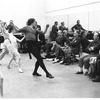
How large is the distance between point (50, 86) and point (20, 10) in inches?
417

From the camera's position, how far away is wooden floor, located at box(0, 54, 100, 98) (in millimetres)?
5500

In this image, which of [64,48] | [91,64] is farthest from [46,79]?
[64,48]

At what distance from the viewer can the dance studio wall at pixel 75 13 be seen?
1182 centimetres

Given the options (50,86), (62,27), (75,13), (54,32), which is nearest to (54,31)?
(54,32)

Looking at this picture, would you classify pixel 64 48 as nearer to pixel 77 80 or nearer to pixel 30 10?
pixel 77 80

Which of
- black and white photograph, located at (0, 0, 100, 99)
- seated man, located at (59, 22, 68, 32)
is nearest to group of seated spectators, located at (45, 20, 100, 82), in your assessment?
black and white photograph, located at (0, 0, 100, 99)

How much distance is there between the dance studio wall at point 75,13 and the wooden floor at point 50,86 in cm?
431

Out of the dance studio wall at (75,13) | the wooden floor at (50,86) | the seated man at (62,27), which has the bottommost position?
the wooden floor at (50,86)

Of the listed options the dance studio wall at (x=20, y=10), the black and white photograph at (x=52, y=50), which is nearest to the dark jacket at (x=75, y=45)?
the black and white photograph at (x=52, y=50)

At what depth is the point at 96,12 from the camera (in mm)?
11727

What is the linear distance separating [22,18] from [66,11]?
3.08 m

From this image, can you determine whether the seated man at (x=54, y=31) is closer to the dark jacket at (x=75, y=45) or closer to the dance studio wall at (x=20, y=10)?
the dance studio wall at (x=20, y=10)

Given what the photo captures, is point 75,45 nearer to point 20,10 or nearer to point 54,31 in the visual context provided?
point 54,31

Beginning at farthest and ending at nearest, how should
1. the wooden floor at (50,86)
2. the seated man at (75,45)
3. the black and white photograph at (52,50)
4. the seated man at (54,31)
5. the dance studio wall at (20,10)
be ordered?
1. the dance studio wall at (20,10)
2. the seated man at (54,31)
3. the seated man at (75,45)
4. the black and white photograph at (52,50)
5. the wooden floor at (50,86)
